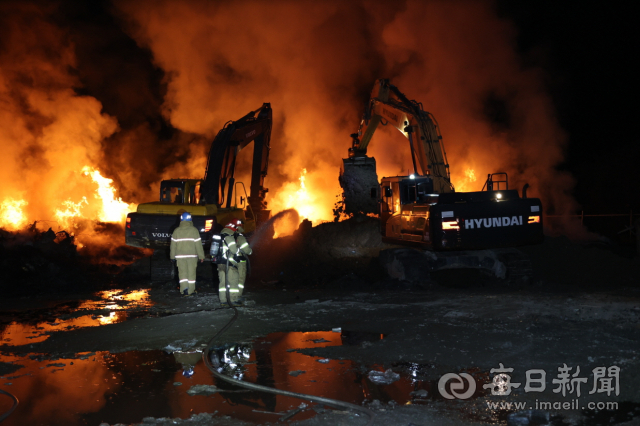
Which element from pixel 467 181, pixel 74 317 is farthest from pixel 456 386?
pixel 467 181

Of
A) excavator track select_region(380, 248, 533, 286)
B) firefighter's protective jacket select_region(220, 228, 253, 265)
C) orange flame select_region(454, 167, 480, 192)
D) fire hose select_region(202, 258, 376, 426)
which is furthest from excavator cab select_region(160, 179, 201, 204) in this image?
orange flame select_region(454, 167, 480, 192)

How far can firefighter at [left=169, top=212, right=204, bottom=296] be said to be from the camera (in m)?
11.0

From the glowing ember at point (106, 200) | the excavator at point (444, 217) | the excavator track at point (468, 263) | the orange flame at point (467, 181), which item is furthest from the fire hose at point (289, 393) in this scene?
the orange flame at point (467, 181)

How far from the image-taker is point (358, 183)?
21.5 meters

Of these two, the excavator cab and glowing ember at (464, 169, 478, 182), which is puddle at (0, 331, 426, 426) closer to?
the excavator cab

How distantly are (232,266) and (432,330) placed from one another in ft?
14.2

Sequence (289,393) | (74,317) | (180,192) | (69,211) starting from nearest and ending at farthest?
(289,393) < (74,317) < (180,192) < (69,211)

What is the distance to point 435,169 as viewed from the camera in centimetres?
1331

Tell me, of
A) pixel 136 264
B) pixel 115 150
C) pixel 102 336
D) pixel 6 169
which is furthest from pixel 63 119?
pixel 102 336

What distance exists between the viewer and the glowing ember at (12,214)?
967 inches

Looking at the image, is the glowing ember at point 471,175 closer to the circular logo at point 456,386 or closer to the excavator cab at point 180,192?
the excavator cab at point 180,192

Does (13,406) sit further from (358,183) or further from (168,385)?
(358,183)

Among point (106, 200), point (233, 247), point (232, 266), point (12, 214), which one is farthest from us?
point (106, 200)

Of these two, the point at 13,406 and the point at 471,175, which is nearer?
the point at 13,406
